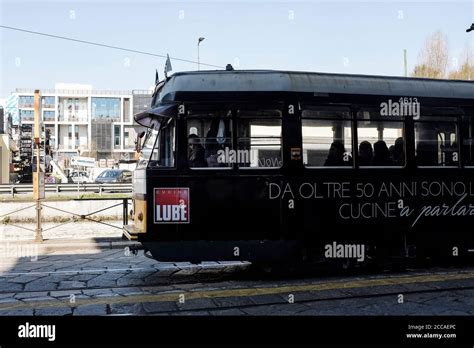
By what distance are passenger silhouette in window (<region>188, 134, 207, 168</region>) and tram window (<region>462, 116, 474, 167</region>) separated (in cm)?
425

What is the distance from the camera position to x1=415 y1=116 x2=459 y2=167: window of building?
7.43 m

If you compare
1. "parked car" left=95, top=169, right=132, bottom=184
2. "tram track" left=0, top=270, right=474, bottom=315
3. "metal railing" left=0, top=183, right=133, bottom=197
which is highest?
"parked car" left=95, top=169, right=132, bottom=184

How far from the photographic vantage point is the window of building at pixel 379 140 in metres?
7.25

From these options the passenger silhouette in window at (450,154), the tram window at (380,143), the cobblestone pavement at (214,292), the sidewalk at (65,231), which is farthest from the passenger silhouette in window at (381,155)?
the sidewalk at (65,231)

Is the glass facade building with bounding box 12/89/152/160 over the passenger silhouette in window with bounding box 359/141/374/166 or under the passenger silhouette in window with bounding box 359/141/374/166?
over

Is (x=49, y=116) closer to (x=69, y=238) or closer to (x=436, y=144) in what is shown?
(x=69, y=238)

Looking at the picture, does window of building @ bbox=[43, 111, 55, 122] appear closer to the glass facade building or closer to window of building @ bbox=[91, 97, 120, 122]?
the glass facade building

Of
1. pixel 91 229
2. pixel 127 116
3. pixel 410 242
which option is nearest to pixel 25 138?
pixel 91 229

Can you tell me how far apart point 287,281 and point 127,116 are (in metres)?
90.5

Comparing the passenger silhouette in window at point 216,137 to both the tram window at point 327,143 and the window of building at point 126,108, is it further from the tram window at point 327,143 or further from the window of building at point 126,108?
the window of building at point 126,108

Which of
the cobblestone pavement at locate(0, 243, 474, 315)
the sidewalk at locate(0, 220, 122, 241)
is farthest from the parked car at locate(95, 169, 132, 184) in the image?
the cobblestone pavement at locate(0, 243, 474, 315)

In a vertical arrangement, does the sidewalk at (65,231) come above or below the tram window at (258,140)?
below

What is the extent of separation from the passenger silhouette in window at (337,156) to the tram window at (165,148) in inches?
92.6

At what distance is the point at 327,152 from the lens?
23.4 feet
